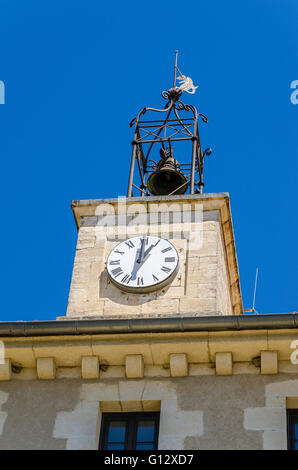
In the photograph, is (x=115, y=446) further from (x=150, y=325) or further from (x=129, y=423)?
(x=150, y=325)

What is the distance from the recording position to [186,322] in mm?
11719

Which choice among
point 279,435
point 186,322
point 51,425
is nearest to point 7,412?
point 51,425

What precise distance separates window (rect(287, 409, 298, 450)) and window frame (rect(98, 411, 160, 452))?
1.38 meters

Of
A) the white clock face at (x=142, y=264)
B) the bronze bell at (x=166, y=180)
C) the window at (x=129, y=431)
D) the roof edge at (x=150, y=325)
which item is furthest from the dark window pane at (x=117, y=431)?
the bronze bell at (x=166, y=180)

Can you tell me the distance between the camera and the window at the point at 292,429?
11.1 metres

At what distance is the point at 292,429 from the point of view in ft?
37.0

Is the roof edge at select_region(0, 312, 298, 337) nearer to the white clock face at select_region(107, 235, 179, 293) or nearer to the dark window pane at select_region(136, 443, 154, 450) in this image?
the dark window pane at select_region(136, 443, 154, 450)

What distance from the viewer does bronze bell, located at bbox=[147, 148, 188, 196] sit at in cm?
1705

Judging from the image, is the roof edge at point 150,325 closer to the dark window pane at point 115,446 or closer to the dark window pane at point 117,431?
the dark window pane at point 117,431

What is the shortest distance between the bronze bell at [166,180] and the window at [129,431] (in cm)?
598

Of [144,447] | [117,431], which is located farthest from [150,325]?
[144,447]

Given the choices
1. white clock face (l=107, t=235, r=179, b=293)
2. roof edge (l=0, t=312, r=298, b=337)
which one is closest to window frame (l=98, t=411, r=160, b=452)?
roof edge (l=0, t=312, r=298, b=337)

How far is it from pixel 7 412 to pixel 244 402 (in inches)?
100
